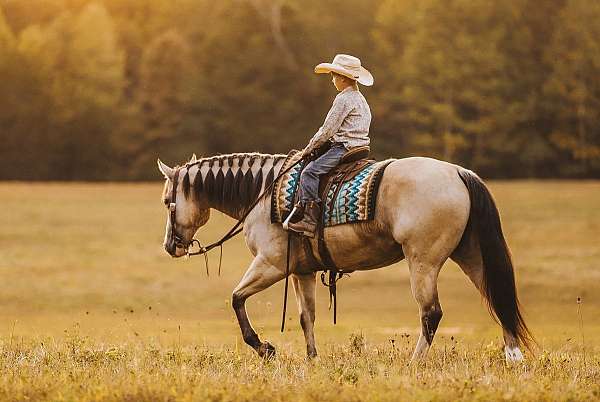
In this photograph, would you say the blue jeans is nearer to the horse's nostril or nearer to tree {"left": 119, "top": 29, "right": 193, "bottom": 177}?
the horse's nostril

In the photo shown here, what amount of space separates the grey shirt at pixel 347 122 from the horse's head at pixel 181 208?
1.59 meters

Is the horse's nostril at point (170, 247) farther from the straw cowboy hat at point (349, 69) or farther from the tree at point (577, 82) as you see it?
the tree at point (577, 82)

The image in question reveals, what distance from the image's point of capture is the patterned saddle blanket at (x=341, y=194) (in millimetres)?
10859

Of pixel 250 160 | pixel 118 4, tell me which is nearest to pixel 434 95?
pixel 118 4

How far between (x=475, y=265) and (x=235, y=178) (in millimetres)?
2773

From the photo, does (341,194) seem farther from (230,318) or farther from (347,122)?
(230,318)

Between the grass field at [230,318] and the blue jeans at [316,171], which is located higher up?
the blue jeans at [316,171]

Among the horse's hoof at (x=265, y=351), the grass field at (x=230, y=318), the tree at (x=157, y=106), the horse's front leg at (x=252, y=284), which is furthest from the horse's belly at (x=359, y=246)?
the tree at (x=157, y=106)

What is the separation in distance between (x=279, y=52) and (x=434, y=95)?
11.5 meters

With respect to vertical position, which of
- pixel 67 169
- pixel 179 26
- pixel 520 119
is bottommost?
pixel 67 169

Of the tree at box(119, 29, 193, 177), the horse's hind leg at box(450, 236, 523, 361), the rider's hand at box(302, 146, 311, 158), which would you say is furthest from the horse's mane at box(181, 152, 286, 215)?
the tree at box(119, 29, 193, 177)

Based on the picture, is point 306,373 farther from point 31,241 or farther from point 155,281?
point 31,241

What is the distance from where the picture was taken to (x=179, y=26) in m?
73.2

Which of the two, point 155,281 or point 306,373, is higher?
point 306,373
